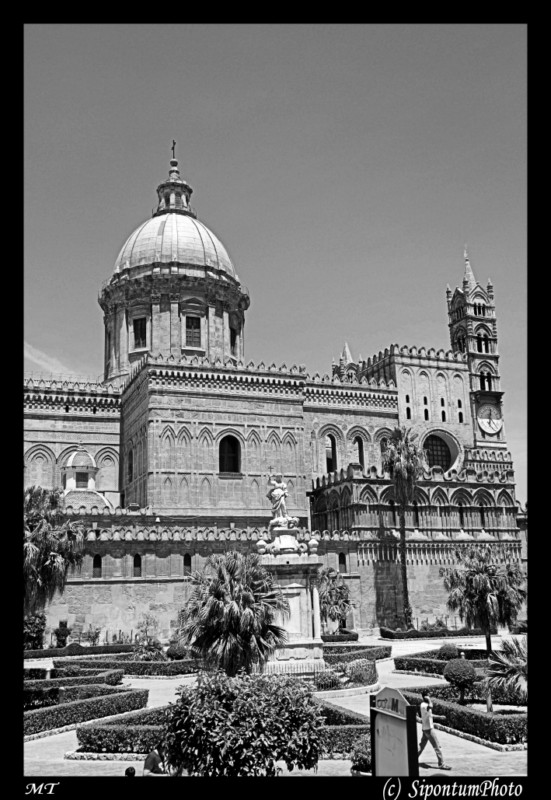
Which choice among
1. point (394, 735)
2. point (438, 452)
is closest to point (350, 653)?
point (394, 735)

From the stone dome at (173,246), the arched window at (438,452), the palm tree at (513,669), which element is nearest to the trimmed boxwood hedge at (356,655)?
the palm tree at (513,669)

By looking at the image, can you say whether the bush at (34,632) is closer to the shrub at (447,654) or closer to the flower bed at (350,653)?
the flower bed at (350,653)

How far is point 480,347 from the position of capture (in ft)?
206

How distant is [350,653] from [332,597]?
11.0m

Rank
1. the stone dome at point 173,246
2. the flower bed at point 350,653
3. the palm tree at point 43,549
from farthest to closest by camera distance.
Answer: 1. the stone dome at point 173,246
2. the flower bed at point 350,653
3. the palm tree at point 43,549

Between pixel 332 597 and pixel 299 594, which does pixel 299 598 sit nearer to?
pixel 299 594

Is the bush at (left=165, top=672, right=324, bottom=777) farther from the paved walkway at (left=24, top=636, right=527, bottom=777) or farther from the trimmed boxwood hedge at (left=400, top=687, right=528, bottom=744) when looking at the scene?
the trimmed boxwood hedge at (left=400, top=687, right=528, bottom=744)

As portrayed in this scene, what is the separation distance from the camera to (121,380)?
57750 mm

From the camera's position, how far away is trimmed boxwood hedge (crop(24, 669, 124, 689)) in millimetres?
24016

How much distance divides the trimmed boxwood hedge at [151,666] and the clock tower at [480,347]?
120ft

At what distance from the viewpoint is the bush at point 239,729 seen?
12125 mm

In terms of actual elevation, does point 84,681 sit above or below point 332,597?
below
